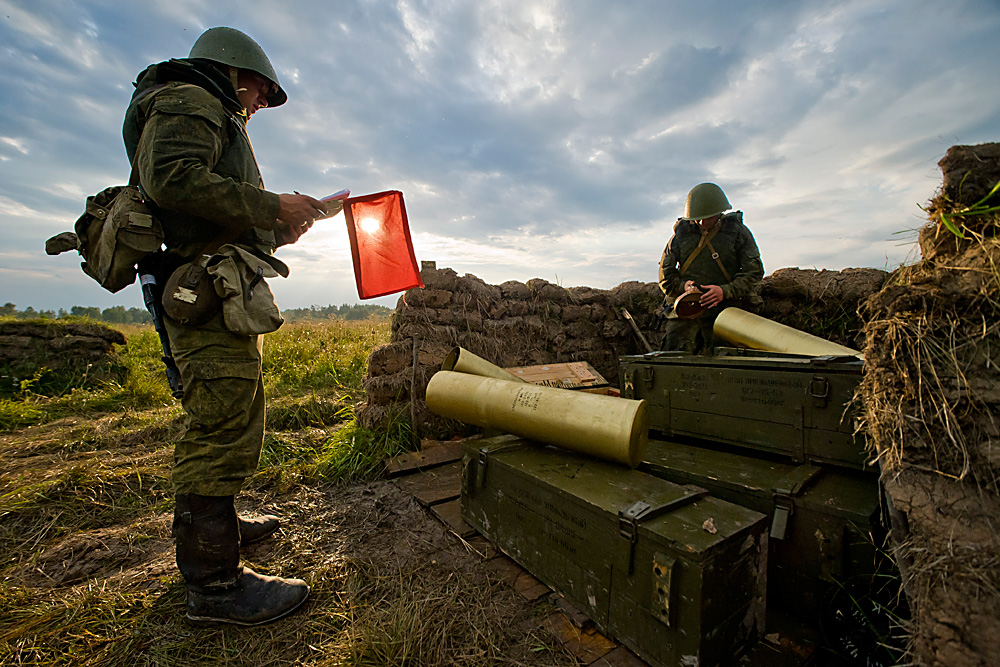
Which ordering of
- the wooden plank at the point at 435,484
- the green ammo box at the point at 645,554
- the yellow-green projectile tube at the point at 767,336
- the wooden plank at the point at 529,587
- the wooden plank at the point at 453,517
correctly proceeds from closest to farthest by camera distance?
the green ammo box at the point at 645,554 → the wooden plank at the point at 529,587 → the wooden plank at the point at 453,517 → the yellow-green projectile tube at the point at 767,336 → the wooden plank at the point at 435,484

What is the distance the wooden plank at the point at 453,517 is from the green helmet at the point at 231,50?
8.65 feet

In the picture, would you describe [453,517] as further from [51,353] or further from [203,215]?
[51,353]

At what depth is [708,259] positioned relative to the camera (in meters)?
4.28

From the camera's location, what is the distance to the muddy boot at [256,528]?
7.98ft

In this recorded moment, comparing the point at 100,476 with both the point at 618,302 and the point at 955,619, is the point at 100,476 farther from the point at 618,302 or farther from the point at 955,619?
the point at 618,302

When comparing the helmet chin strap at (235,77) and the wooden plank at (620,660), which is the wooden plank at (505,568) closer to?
the wooden plank at (620,660)

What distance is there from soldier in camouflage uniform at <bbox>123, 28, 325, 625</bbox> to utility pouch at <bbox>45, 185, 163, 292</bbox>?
96 mm

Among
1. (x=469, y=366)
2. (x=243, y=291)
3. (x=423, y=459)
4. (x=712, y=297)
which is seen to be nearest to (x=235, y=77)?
(x=243, y=291)

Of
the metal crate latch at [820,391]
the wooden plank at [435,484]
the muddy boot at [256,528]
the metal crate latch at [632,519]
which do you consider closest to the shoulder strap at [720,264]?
the metal crate latch at [820,391]

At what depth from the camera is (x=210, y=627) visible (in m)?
1.86

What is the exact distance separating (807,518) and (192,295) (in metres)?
2.59

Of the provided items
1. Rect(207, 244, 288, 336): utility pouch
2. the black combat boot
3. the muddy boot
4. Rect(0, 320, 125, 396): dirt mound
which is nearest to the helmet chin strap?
Rect(207, 244, 288, 336): utility pouch

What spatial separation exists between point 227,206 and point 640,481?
211 centimetres

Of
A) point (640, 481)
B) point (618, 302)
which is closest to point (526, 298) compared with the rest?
point (618, 302)
